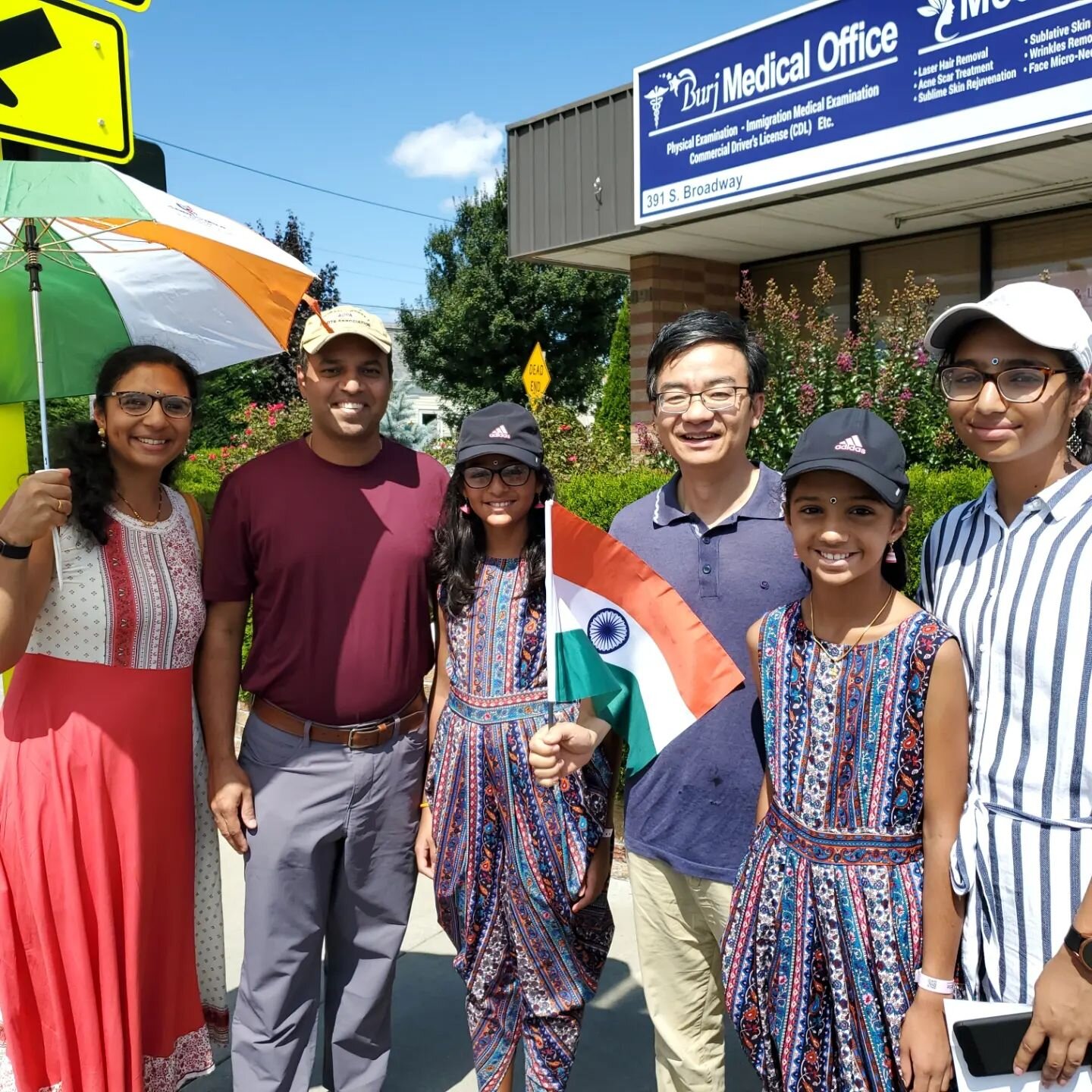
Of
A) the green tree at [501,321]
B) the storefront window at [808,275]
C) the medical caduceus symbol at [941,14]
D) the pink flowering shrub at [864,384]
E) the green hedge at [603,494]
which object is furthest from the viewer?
the green tree at [501,321]

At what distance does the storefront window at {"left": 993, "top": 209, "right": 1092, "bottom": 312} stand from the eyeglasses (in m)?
6.56

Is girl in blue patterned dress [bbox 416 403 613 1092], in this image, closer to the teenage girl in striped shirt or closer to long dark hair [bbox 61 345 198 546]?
long dark hair [bbox 61 345 198 546]

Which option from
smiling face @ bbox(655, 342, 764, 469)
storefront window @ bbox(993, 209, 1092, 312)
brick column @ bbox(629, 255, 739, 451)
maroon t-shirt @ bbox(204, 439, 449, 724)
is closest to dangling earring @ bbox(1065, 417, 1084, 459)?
smiling face @ bbox(655, 342, 764, 469)

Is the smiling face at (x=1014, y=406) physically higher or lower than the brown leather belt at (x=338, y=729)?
higher

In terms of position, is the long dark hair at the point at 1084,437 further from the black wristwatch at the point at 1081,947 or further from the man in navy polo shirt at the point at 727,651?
the black wristwatch at the point at 1081,947

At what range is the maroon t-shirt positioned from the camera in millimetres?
2670

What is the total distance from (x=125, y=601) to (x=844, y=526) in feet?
5.83

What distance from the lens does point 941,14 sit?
5996 mm

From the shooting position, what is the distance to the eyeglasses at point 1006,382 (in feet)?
5.88

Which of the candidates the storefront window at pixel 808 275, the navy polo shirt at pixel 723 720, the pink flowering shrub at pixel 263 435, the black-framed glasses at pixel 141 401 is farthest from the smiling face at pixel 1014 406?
the pink flowering shrub at pixel 263 435

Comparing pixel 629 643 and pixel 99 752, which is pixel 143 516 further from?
pixel 629 643

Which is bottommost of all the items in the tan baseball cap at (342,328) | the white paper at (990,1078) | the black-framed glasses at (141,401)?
the white paper at (990,1078)

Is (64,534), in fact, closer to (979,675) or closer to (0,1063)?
(0,1063)

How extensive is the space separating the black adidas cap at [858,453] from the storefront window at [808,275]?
7.47 m
